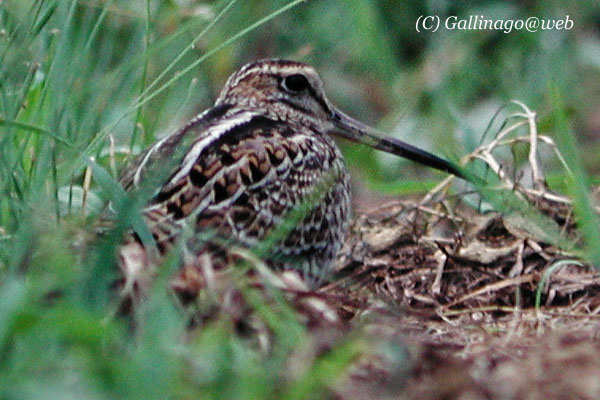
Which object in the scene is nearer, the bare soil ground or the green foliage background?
the green foliage background

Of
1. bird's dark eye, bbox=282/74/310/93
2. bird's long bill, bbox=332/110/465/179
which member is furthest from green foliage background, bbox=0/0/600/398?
bird's dark eye, bbox=282/74/310/93

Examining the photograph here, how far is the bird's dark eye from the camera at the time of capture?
4797 mm

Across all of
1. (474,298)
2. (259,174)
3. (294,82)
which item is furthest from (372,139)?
(259,174)

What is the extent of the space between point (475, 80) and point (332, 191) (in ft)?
10.8

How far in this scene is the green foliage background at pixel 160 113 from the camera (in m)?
2.49

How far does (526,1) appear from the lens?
7.61m

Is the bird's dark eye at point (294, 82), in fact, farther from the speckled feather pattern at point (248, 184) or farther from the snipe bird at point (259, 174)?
the speckled feather pattern at point (248, 184)

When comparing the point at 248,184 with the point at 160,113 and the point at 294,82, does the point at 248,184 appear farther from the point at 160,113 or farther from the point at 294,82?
the point at 294,82

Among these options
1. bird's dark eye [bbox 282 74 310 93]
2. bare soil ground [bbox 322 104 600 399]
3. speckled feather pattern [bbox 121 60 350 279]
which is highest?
bird's dark eye [bbox 282 74 310 93]

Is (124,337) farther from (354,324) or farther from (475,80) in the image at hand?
(475,80)

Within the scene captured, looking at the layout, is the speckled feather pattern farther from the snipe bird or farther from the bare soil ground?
the bare soil ground

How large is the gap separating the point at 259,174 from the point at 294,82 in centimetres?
93

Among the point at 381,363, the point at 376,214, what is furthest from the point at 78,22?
the point at 381,363

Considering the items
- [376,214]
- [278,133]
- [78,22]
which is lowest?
[376,214]
